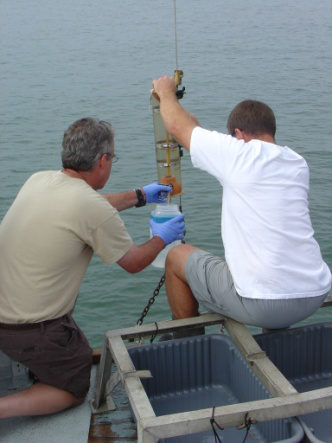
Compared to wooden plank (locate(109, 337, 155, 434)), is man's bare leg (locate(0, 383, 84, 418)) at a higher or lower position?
lower

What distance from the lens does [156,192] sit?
4.19 meters

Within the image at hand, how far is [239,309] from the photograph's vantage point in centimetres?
343

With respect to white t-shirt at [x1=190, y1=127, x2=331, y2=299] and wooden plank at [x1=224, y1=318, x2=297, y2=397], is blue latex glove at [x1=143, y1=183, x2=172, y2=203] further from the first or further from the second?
wooden plank at [x1=224, y1=318, x2=297, y2=397]

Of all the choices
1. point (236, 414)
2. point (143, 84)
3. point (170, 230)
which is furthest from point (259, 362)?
point (143, 84)

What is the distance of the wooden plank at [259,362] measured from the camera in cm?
301

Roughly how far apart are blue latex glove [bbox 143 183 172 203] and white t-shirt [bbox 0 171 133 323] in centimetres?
82

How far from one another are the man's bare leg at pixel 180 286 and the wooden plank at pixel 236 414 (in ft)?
3.28

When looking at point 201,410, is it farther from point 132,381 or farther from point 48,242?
point 48,242

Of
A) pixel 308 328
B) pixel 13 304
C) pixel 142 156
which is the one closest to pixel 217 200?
pixel 142 156

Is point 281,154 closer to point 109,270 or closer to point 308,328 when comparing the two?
point 308,328

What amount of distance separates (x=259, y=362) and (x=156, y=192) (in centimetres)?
135

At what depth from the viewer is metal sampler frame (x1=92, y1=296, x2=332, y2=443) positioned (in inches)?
107

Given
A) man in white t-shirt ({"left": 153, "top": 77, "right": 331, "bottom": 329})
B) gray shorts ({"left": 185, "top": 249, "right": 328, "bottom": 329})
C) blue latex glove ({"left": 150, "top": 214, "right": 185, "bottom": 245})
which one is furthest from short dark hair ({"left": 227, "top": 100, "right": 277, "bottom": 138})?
gray shorts ({"left": 185, "top": 249, "right": 328, "bottom": 329})

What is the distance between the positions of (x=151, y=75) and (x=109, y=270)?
31.5ft
